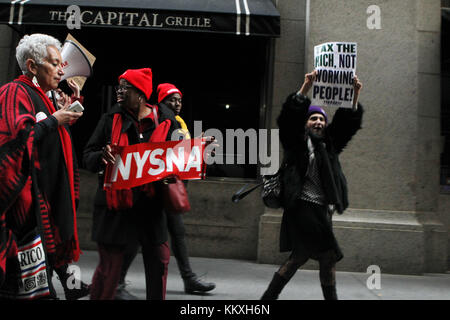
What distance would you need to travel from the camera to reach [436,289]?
5.27m

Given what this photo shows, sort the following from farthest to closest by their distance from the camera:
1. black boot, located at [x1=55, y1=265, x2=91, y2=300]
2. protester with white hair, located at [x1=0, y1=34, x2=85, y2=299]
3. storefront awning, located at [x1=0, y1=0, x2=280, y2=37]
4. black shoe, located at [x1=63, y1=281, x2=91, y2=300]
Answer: storefront awning, located at [x1=0, y1=0, x2=280, y2=37] → black shoe, located at [x1=63, y1=281, x2=91, y2=300] → black boot, located at [x1=55, y1=265, x2=91, y2=300] → protester with white hair, located at [x1=0, y1=34, x2=85, y2=299]

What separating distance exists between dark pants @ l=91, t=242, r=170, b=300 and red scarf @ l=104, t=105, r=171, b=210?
1.00 ft

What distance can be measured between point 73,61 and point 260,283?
3.22 meters

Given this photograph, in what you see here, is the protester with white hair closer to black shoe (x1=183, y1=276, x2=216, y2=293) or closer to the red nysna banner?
the red nysna banner

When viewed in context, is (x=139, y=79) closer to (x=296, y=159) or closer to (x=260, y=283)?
(x=296, y=159)

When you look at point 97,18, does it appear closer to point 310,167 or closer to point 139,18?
point 139,18

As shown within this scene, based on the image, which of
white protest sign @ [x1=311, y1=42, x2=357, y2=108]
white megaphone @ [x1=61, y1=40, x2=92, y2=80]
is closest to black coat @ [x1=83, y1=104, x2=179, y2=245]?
white megaphone @ [x1=61, y1=40, x2=92, y2=80]

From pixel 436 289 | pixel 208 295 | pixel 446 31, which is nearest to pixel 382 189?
pixel 436 289

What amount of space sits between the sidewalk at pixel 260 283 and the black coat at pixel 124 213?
4.69 feet

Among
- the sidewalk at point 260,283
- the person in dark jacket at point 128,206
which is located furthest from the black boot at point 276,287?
the person in dark jacket at point 128,206

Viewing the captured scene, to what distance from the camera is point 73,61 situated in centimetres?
339

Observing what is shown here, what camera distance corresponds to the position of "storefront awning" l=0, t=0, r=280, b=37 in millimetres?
5664

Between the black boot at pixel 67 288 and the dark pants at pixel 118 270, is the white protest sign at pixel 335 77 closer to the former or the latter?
the dark pants at pixel 118 270

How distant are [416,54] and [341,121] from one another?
314 centimetres
